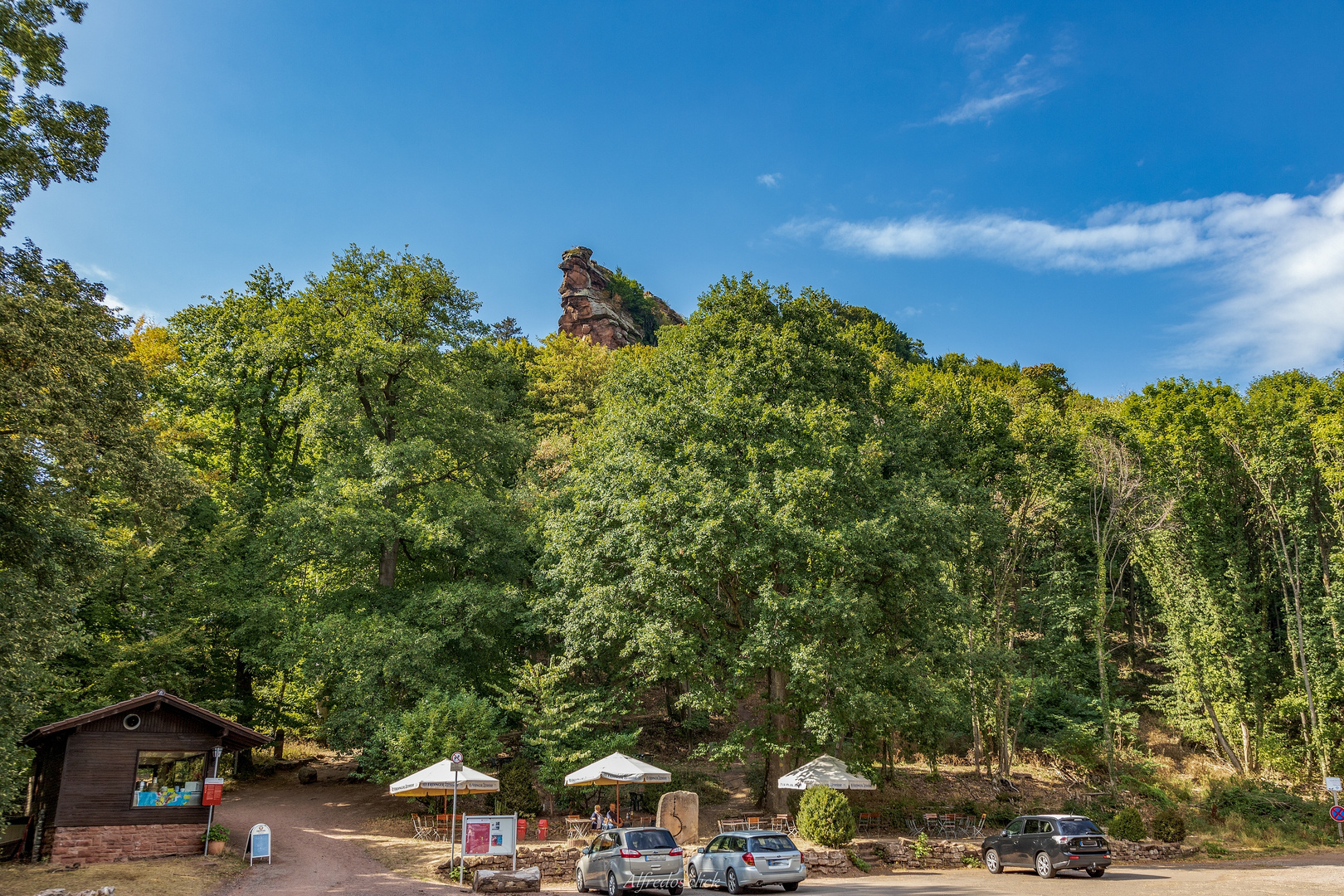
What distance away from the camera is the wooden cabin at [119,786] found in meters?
17.7

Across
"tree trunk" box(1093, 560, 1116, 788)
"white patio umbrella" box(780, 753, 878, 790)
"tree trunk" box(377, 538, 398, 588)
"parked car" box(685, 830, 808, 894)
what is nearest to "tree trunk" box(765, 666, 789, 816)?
"white patio umbrella" box(780, 753, 878, 790)

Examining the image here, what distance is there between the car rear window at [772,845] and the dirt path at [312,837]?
20.3 feet

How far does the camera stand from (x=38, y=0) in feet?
45.9

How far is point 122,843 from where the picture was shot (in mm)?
18031

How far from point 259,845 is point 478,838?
233 inches

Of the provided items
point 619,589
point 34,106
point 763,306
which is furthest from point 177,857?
point 763,306

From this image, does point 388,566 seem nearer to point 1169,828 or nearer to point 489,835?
point 489,835

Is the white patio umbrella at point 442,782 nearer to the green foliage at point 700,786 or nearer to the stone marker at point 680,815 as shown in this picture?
the stone marker at point 680,815

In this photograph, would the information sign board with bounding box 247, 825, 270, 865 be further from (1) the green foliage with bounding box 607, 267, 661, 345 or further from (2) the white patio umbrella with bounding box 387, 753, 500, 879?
(1) the green foliage with bounding box 607, 267, 661, 345

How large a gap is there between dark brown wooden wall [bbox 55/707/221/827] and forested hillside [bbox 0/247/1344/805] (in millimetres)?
1779

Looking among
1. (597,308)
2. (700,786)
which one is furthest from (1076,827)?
(597,308)

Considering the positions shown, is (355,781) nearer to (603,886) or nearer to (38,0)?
(603,886)

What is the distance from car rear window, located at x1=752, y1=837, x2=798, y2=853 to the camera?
1507cm

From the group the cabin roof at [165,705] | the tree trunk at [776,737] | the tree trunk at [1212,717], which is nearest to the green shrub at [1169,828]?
the tree trunk at [776,737]
